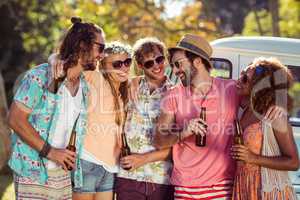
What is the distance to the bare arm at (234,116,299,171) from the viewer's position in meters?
4.19

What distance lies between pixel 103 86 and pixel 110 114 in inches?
9.1

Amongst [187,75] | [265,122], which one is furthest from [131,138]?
[265,122]

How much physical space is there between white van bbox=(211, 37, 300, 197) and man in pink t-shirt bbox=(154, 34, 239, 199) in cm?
131

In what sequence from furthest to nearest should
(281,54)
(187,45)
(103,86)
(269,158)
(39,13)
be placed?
(39,13) → (281,54) → (103,86) → (187,45) → (269,158)

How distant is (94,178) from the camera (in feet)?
15.3

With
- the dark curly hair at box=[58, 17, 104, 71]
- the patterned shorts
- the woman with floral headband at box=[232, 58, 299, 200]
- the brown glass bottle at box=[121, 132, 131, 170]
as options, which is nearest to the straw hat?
the woman with floral headband at box=[232, 58, 299, 200]

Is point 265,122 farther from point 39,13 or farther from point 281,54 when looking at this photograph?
point 39,13

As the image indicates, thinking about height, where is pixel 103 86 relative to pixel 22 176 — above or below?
above

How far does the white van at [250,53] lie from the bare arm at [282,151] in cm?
161

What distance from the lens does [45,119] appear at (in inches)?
172

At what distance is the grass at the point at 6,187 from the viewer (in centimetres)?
Answer: 897

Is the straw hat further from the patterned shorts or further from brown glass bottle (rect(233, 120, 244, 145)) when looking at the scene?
the patterned shorts

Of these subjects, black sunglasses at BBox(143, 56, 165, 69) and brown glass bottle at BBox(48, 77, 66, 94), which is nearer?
brown glass bottle at BBox(48, 77, 66, 94)

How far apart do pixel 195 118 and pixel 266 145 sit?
1.67 feet
